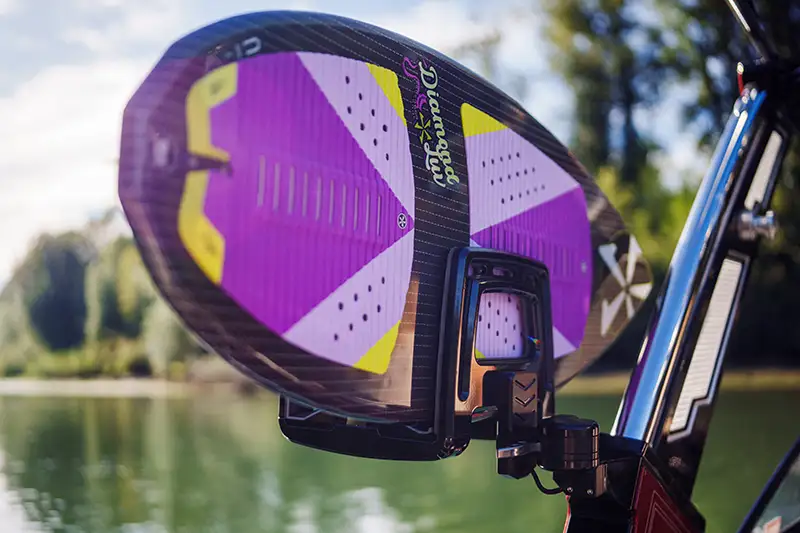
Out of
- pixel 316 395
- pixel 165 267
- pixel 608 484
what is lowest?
pixel 608 484

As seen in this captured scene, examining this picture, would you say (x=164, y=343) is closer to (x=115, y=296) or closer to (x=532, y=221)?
(x=115, y=296)

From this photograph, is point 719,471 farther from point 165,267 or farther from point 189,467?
point 165,267

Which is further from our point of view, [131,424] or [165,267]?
[131,424]

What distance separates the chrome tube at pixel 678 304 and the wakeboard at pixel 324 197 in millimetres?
218

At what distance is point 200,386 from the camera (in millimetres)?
13180

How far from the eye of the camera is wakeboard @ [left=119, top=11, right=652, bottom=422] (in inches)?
30.0

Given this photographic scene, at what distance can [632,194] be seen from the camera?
1383cm

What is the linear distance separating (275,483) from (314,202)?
17.2ft

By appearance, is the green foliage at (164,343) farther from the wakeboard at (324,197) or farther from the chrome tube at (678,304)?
the wakeboard at (324,197)

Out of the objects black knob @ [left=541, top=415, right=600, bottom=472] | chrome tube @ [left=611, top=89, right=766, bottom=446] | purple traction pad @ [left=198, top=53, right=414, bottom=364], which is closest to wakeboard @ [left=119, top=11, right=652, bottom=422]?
purple traction pad @ [left=198, top=53, right=414, bottom=364]

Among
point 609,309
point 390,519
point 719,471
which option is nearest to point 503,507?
point 390,519

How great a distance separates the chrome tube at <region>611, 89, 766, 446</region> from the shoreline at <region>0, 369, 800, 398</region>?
7.11m

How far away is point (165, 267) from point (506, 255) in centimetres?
46

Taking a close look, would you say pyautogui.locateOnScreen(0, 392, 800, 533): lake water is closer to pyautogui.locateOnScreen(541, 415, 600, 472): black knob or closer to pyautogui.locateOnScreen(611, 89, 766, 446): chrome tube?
pyautogui.locateOnScreen(611, 89, 766, 446): chrome tube
